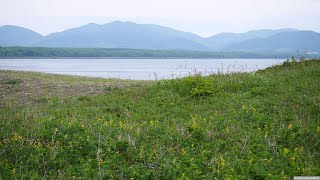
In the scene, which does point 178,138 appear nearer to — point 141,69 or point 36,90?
point 36,90

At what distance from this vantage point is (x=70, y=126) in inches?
391

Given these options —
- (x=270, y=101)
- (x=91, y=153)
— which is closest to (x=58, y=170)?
(x=91, y=153)

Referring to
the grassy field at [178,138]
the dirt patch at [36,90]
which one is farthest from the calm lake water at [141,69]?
the grassy field at [178,138]

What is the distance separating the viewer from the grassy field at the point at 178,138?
24.7ft

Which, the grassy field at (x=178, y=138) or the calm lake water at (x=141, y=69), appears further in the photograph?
the calm lake water at (x=141, y=69)

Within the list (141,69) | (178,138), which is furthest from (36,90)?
(141,69)

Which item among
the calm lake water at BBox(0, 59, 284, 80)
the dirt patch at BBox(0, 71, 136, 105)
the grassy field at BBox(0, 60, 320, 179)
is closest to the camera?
the grassy field at BBox(0, 60, 320, 179)

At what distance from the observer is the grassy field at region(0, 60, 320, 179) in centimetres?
752

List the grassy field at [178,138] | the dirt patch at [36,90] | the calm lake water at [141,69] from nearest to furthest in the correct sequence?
the grassy field at [178,138], the dirt patch at [36,90], the calm lake water at [141,69]

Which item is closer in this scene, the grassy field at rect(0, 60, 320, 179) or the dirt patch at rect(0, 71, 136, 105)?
the grassy field at rect(0, 60, 320, 179)

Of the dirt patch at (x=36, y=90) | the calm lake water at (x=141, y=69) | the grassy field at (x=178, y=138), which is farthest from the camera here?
the calm lake water at (x=141, y=69)

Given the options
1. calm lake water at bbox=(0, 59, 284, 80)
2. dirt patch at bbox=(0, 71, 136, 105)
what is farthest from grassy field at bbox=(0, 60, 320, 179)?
calm lake water at bbox=(0, 59, 284, 80)

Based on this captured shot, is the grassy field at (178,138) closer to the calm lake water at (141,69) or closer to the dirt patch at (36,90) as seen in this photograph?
the dirt patch at (36,90)

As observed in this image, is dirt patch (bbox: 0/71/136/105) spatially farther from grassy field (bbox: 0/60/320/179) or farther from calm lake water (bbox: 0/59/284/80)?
calm lake water (bbox: 0/59/284/80)
